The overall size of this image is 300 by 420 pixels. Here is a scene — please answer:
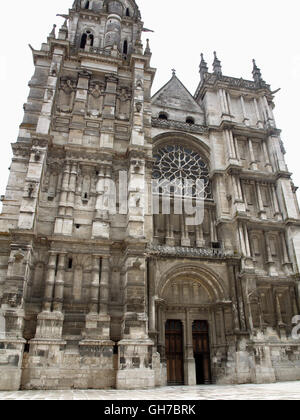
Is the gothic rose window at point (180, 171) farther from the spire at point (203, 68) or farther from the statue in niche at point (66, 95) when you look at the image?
the spire at point (203, 68)

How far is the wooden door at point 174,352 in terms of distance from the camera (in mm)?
15367

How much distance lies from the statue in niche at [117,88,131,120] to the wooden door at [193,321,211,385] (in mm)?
12923

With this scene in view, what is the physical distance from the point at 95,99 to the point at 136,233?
966 centimetres

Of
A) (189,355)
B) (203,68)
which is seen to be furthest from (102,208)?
(203,68)

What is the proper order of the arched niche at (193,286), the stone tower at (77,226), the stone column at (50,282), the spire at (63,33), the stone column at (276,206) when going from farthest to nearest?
the spire at (63,33), the stone column at (276,206), the arched niche at (193,286), the stone column at (50,282), the stone tower at (77,226)

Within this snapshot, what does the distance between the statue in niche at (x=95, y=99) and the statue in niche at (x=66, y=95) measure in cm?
109

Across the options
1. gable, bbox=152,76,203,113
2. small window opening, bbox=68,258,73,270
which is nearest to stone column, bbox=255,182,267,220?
gable, bbox=152,76,203,113

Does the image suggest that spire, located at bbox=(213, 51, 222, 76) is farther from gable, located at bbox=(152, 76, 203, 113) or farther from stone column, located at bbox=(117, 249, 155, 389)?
stone column, located at bbox=(117, 249, 155, 389)

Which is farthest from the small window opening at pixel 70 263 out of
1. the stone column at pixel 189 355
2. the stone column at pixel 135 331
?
the stone column at pixel 189 355

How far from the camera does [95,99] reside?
19766mm

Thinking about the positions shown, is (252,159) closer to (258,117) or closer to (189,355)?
(258,117)

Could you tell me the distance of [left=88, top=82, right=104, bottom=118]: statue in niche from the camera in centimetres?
1919
